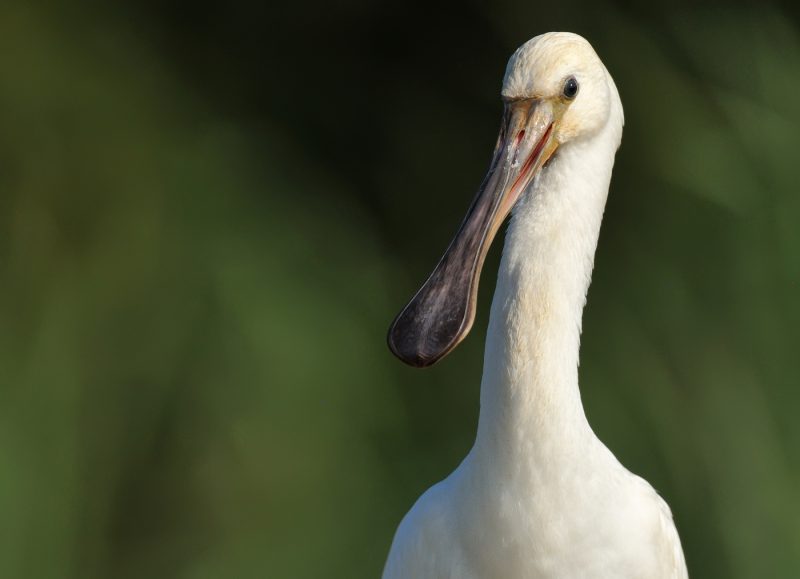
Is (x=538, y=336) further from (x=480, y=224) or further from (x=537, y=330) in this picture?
(x=480, y=224)

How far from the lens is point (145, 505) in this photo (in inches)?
217

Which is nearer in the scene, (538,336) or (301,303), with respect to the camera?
(538,336)

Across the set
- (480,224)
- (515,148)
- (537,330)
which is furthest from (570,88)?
(537,330)

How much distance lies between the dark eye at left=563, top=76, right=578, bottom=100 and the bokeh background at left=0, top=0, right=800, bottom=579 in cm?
260

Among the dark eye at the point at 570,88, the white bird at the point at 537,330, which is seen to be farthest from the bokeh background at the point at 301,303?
the dark eye at the point at 570,88

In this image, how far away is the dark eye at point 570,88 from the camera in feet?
8.35

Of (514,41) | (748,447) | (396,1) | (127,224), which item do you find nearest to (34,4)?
(127,224)

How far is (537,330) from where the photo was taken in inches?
97.3

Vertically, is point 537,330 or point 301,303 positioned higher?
point 537,330

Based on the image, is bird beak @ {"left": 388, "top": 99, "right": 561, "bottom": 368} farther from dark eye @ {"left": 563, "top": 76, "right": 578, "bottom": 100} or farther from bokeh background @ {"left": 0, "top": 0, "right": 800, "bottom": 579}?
bokeh background @ {"left": 0, "top": 0, "right": 800, "bottom": 579}

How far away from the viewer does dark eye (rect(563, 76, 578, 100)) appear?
2.54 metres

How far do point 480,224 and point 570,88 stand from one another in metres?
0.28

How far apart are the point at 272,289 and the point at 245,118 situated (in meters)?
0.83

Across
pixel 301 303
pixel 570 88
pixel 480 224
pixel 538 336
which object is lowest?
pixel 301 303
